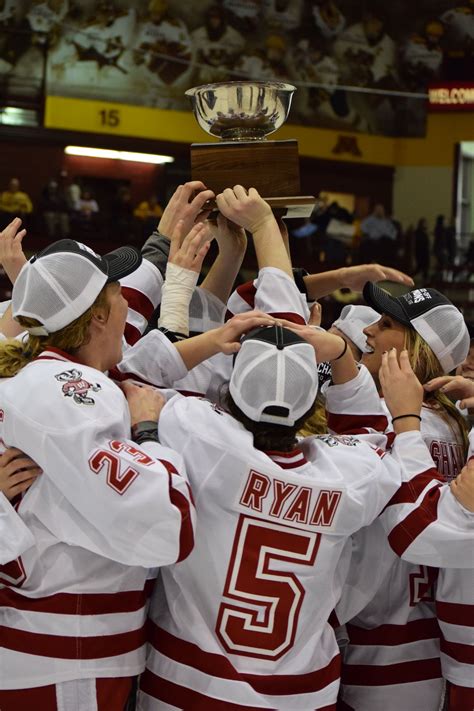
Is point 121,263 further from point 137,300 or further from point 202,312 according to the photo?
point 202,312

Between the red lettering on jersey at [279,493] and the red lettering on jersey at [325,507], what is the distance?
73mm

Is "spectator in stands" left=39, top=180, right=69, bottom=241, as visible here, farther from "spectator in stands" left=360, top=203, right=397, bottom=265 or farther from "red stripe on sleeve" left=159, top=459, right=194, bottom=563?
"red stripe on sleeve" left=159, top=459, right=194, bottom=563

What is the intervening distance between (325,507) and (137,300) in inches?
36.6

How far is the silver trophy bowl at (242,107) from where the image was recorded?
2781 mm

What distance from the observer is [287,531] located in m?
2.12

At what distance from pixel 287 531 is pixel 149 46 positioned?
15969 millimetres

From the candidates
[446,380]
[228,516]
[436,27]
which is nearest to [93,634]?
[228,516]

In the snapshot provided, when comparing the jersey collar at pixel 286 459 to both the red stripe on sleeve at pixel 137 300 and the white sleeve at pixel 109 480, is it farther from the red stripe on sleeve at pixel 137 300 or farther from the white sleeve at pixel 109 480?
the red stripe on sleeve at pixel 137 300

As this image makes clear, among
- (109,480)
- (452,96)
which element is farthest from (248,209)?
(452,96)

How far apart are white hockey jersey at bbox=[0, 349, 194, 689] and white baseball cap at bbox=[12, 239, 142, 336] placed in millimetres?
92

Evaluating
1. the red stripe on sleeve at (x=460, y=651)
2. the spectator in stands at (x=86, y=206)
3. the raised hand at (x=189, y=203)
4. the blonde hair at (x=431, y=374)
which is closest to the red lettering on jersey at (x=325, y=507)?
the red stripe on sleeve at (x=460, y=651)

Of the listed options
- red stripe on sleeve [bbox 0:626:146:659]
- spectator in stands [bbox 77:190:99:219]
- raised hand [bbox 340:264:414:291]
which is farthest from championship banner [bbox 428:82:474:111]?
red stripe on sleeve [bbox 0:626:146:659]

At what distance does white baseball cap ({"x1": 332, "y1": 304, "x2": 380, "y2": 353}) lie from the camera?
11.5ft

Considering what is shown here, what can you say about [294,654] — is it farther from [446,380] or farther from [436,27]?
[436,27]
